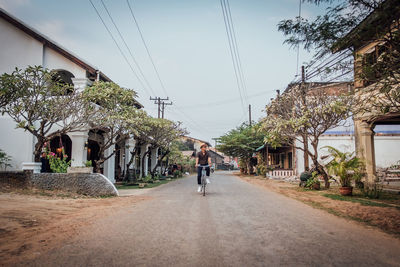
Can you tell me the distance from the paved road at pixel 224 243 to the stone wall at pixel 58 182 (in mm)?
4250

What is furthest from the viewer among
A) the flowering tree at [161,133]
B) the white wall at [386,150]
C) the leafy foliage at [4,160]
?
the white wall at [386,150]

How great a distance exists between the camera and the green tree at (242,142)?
29.4 meters

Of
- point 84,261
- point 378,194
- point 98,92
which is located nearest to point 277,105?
point 378,194

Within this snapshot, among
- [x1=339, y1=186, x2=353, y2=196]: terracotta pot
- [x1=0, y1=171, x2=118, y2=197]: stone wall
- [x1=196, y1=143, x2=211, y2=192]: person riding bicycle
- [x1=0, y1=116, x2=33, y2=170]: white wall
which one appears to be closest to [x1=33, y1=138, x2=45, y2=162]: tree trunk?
[x1=0, y1=171, x2=118, y2=197]: stone wall

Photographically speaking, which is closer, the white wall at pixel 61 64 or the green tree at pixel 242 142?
the white wall at pixel 61 64

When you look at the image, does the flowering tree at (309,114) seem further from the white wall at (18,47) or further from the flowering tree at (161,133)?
the white wall at (18,47)

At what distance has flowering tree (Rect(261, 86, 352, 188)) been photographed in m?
11.0

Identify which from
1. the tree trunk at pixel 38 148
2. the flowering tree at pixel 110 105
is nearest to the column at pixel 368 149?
the flowering tree at pixel 110 105

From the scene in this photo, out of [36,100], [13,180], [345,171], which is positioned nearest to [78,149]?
[13,180]

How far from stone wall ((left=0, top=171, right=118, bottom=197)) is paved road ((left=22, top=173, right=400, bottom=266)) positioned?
A: 13.9 feet

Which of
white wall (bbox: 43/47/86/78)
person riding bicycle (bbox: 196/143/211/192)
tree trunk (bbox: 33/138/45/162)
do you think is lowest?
person riding bicycle (bbox: 196/143/211/192)

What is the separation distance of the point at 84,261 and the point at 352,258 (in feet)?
10.7

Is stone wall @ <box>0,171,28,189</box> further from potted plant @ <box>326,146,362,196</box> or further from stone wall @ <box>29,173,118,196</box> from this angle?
potted plant @ <box>326,146,362,196</box>

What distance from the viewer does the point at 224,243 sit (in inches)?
149
